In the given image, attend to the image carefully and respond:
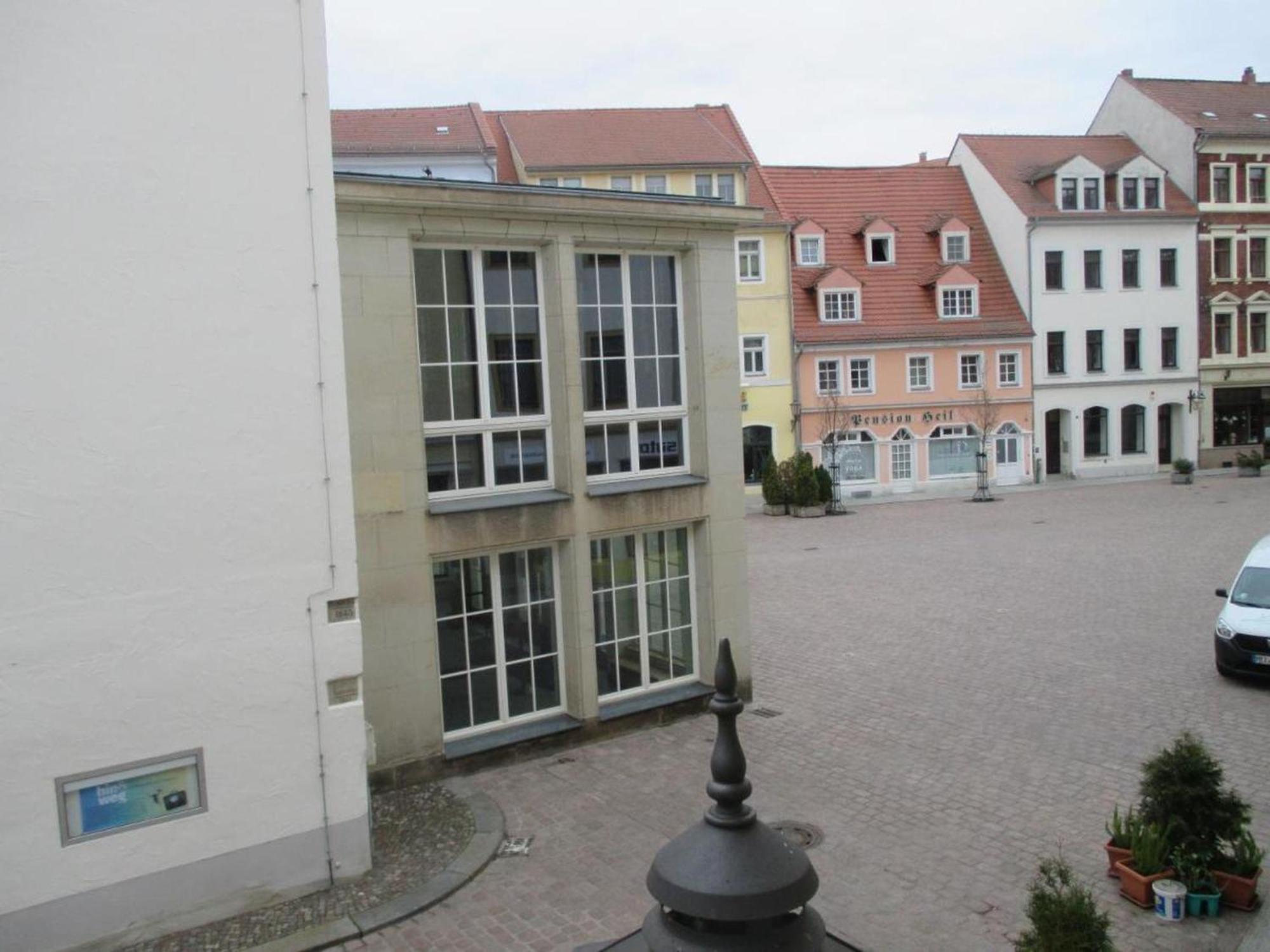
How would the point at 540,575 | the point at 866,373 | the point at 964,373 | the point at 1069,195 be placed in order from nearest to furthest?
the point at 540,575, the point at 866,373, the point at 964,373, the point at 1069,195

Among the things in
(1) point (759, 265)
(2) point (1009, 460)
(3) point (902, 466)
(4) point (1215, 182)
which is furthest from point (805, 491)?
(4) point (1215, 182)

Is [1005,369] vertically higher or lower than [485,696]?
higher

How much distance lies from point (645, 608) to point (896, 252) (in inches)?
1350

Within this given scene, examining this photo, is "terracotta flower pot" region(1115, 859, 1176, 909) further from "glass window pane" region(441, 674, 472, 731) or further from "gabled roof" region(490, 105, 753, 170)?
"gabled roof" region(490, 105, 753, 170)

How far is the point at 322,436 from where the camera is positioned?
8.61 meters

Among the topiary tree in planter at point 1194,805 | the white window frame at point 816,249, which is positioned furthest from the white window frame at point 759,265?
the topiary tree in planter at point 1194,805

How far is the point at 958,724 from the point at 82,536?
10078 mm

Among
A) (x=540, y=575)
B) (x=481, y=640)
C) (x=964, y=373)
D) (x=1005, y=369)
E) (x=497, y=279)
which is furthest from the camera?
(x=1005, y=369)

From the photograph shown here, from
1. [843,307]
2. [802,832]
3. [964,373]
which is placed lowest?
[802,832]

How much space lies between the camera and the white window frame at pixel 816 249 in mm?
41594

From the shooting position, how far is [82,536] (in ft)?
24.9

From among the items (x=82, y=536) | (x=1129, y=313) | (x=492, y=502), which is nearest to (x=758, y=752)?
(x=492, y=502)

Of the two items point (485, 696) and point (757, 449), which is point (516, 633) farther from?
point (757, 449)

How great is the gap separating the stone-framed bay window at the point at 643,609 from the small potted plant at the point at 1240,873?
6732mm
